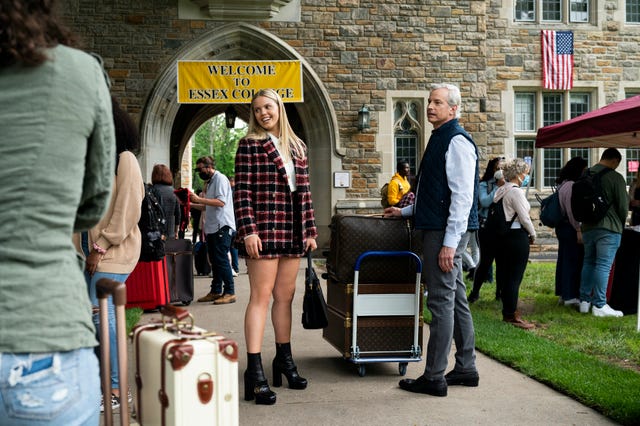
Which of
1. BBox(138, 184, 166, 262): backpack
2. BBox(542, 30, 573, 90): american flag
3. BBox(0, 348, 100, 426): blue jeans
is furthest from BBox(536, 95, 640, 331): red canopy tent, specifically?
BBox(542, 30, 573, 90): american flag

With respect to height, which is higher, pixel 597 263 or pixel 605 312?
pixel 597 263

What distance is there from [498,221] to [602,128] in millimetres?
1283

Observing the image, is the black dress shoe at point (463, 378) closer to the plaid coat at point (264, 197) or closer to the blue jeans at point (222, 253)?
the plaid coat at point (264, 197)

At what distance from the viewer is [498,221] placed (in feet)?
23.9

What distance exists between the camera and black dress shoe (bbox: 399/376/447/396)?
449 cm

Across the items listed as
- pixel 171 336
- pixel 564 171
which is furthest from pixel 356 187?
pixel 171 336

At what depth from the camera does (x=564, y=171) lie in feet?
27.2

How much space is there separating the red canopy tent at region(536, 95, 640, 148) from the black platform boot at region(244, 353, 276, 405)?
13.0 feet

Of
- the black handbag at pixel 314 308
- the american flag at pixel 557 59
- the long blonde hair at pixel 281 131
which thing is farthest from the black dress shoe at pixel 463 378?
the american flag at pixel 557 59

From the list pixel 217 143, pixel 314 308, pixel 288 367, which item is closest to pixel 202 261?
pixel 288 367

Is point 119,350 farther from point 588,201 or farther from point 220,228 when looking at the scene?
point 220,228

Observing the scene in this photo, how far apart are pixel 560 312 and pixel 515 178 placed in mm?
1655

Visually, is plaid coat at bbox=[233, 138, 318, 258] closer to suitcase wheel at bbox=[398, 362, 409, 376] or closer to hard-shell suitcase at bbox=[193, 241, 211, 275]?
suitcase wheel at bbox=[398, 362, 409, 376]

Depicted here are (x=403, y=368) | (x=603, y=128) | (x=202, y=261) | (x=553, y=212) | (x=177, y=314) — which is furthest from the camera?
(x=202, y=261)
